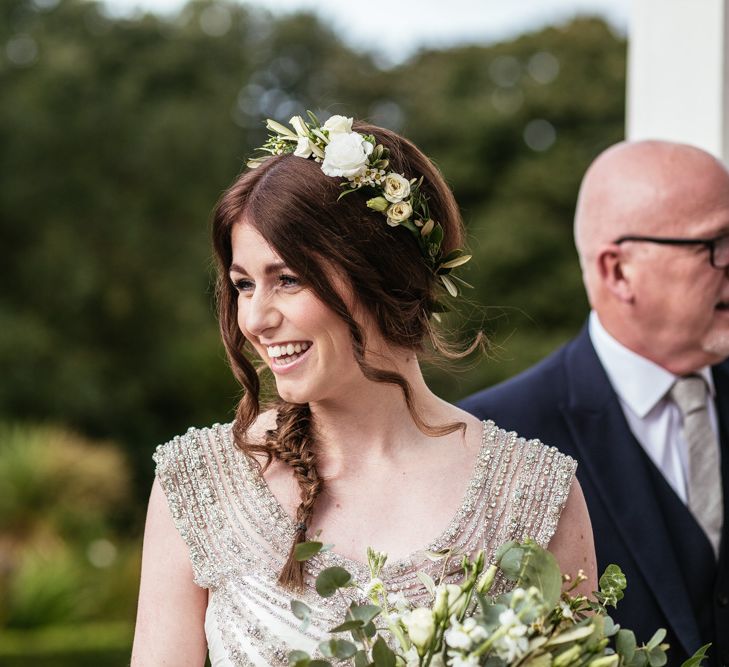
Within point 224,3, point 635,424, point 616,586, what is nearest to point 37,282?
point 224,3

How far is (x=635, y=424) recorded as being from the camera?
3.75 m

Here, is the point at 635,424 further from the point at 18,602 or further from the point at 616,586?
the point at 18,602

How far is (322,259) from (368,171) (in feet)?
0.75

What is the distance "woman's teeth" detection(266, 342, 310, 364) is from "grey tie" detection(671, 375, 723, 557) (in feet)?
5.34

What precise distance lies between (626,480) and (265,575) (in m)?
1.37

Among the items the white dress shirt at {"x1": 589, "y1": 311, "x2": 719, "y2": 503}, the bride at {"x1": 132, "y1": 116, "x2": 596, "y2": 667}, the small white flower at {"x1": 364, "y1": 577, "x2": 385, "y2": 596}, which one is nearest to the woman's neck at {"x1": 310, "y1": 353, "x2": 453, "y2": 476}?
the bride at {"x1": 132, "y1": 116, "x2": 596, "y2": 667}

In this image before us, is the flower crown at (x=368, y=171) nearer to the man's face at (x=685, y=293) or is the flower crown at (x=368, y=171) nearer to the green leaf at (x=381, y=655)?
the green leaf at (x=381, y=655)

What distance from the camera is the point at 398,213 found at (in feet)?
8.51

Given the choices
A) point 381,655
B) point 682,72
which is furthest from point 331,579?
point 682,72

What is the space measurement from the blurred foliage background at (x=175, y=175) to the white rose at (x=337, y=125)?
44.9ft

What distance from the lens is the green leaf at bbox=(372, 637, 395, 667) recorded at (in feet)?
6.57

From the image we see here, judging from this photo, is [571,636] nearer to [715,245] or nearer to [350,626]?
[350,626]

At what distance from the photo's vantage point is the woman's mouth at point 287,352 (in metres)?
2.52

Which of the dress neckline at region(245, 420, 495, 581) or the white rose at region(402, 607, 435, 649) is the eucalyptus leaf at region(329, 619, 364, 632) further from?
the dress neckline at region(245, 420, 495, 581)
